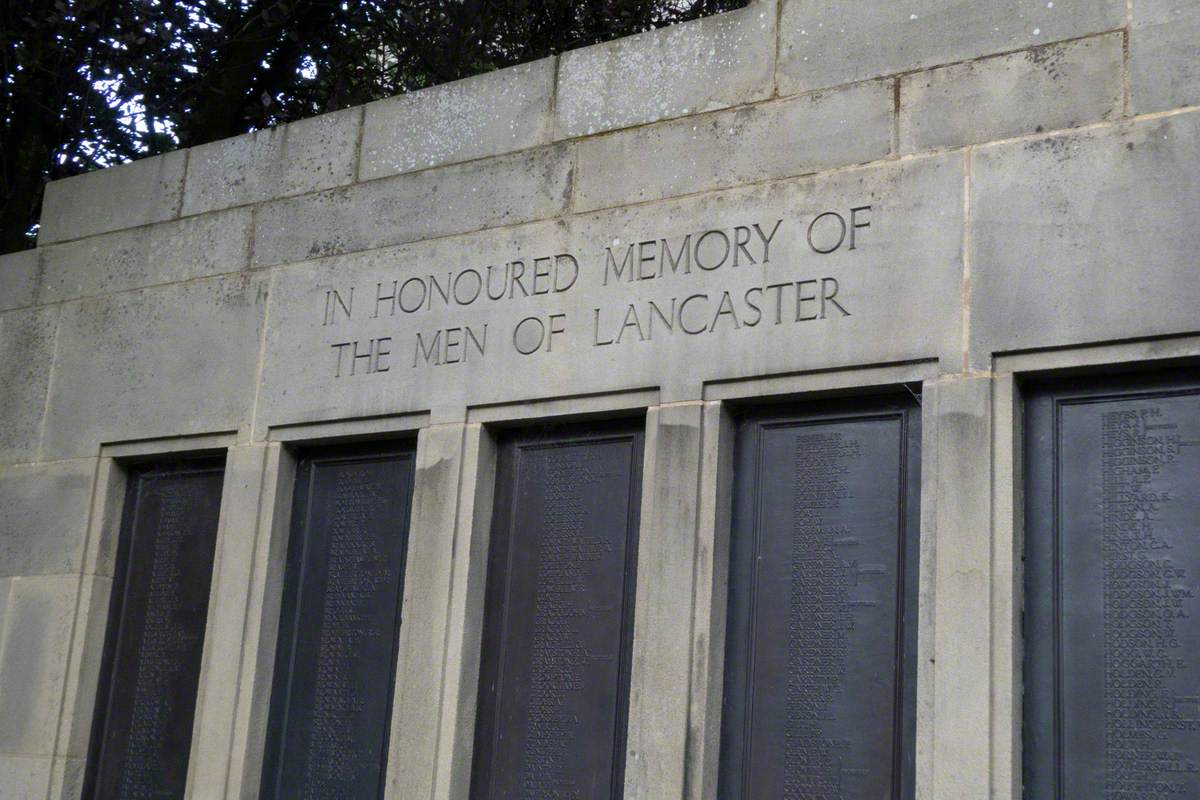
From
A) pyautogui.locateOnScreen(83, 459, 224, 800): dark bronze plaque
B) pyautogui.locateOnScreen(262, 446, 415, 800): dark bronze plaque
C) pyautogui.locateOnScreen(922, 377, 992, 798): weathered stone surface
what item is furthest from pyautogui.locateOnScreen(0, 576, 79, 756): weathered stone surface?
pyautogui.locateOnScreen(922, 377, 992, 798): weathered stone surface

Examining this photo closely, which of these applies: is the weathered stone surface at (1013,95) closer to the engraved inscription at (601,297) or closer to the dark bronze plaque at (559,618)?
the engraved inscription at (601,297)

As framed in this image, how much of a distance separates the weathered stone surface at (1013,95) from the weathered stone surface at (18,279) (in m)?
7.59

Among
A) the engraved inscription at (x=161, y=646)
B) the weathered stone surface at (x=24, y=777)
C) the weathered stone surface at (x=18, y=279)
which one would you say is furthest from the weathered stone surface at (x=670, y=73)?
the weathered stone surface at (x=24, y=777)

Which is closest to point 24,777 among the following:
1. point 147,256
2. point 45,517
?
point 45,517

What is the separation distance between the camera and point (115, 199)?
42.4ft

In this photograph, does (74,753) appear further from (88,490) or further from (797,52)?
(797,52)

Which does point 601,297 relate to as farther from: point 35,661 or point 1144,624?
point 35,661

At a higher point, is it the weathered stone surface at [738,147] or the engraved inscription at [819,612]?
the weathered stone surface at [738,147]

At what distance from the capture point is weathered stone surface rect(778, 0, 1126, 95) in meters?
8.79

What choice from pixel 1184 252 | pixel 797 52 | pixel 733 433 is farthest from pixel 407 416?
pixel 1184 252

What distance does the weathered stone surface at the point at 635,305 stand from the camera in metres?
8.88

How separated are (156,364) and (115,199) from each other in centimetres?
170

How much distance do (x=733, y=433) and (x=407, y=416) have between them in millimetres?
2451

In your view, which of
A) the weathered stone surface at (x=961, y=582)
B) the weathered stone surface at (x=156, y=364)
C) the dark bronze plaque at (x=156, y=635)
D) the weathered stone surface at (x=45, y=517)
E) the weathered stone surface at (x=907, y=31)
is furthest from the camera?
the weathered stone surface at (x=45, y=517)
